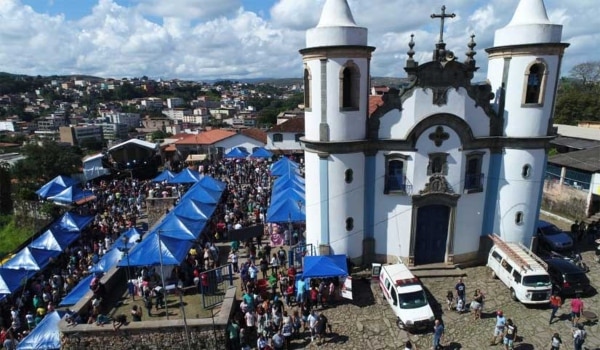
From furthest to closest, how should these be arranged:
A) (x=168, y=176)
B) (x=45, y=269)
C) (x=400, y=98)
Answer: (x=168, y=176) → (x=45, y=269) → (x=400, y=98)

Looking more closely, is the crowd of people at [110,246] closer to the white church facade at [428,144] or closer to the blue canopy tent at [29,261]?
the blue canopy tent at [29,261]

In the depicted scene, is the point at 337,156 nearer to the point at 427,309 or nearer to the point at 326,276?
the point at 326,276

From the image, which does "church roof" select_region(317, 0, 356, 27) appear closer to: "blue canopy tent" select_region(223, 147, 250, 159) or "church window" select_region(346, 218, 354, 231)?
"church window" select_region(346, 218, 354, 231)

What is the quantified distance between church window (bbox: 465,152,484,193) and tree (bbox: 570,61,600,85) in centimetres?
6307

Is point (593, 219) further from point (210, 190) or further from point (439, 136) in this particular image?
point (210, 190)

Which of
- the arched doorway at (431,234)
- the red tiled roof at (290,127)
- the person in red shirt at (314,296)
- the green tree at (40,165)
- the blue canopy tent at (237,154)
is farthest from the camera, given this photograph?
the red tiled roof at (290,127)

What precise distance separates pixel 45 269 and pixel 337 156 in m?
18.0

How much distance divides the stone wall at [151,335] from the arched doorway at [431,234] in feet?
31.0

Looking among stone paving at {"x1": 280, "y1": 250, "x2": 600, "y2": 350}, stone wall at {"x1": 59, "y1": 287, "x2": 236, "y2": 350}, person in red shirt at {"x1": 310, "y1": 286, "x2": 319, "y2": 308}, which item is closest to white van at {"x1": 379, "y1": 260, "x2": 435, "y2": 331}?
stone paving at {"x1": 280, "y1": 250, "x2": 600, "y2": 350}

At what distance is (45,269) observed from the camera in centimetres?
2180

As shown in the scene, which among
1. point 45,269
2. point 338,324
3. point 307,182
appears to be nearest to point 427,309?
point 338,324

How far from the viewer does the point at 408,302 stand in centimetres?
1420

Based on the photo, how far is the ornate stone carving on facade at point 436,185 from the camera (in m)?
17.2

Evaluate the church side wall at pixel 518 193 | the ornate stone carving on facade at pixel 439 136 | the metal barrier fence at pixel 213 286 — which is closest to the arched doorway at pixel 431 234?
the church side wall at pixel 518 193
